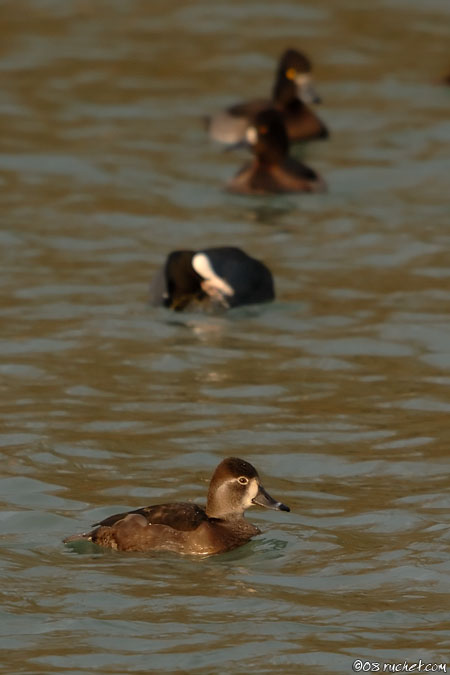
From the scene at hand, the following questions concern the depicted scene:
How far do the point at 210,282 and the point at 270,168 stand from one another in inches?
174

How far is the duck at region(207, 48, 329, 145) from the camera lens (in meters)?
19.0

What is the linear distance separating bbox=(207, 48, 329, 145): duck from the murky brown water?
27 centimetres

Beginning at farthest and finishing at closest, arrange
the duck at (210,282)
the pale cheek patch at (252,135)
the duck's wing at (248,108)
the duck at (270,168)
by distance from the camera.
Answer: the duck's wing at (248,108) → the pale cheek patch at (252,135) → the duck at (270,168) → the duck at (210,282)

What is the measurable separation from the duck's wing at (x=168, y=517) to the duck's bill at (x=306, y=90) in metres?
12.2

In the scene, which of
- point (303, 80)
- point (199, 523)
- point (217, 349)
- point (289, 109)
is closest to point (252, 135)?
point (289, 109)

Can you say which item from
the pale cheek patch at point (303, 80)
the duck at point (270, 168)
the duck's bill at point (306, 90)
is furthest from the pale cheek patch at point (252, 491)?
the pale cheek patch at point (303, 80)

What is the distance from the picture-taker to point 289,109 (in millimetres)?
19844

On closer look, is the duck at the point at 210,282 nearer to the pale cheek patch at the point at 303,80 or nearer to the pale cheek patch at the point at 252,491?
the pale cheek patch at the point at 252,491

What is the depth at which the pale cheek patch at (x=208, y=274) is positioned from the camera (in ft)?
42.3

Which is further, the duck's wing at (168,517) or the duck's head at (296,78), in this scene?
the duck's head at (296,78)

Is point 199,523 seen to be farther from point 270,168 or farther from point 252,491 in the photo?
point 270,168

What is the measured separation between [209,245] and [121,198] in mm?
1744
